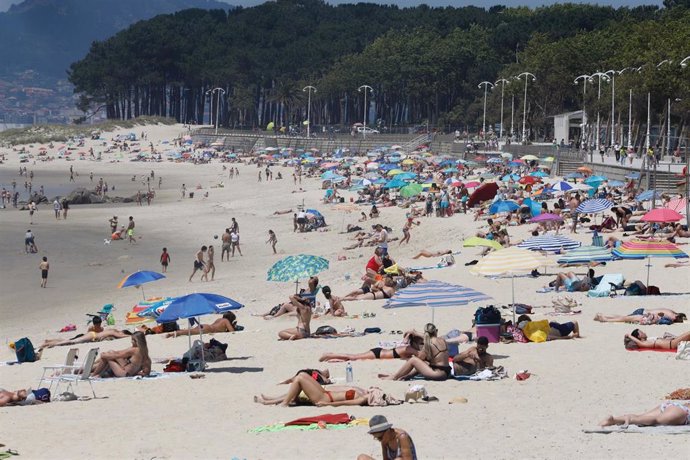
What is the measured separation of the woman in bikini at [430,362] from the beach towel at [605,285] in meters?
6.44

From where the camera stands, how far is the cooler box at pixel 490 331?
15.4 meters

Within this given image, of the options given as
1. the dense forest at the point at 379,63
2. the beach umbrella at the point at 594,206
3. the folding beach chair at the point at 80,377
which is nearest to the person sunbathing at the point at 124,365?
the folding beach chair at the point at 80,377

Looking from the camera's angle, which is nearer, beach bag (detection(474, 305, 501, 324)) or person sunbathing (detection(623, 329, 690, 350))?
person sunbathing (detection(623, 329, 690, 350))

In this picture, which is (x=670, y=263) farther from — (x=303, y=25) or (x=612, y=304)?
(x=303, y=25)

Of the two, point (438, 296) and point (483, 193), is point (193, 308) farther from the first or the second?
point (483, 193)

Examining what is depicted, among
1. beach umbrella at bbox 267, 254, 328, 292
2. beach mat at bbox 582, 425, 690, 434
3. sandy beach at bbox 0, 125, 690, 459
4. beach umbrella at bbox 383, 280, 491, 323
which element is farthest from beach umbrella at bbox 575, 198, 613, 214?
beach mat at bbox 582, 425, 690, 434

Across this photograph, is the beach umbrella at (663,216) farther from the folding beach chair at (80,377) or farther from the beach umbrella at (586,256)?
the folding beach chair at (80,377)

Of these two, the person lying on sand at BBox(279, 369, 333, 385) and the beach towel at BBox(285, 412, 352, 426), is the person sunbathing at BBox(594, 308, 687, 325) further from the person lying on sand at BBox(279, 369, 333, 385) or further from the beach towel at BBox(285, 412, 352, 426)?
the beach towel at BBox(285, 412, 352, 426)

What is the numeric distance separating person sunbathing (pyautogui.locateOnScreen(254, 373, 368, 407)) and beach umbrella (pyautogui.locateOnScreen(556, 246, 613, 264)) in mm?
10254

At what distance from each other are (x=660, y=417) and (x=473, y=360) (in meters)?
3.51

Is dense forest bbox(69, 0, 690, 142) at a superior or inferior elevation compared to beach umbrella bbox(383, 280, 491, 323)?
superior

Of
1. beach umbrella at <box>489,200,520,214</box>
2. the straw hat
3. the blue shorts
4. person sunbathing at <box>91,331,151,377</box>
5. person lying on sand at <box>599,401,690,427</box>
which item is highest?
the straw hat

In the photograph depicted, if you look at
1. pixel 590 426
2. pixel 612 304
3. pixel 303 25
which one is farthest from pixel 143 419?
pixel 303 25

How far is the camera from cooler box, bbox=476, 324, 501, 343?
15414 millimetres
